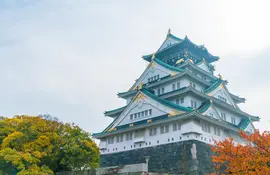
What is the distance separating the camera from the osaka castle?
28.8 m

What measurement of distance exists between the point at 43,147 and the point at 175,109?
501 inches

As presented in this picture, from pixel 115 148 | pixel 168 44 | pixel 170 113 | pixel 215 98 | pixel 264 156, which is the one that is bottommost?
pixel 264 156

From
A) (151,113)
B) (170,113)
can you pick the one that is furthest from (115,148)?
(170,113)

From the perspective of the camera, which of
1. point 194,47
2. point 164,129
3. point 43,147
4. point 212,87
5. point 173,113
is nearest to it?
point 43,147

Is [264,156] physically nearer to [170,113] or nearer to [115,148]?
[170,113]

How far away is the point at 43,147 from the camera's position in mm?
25094

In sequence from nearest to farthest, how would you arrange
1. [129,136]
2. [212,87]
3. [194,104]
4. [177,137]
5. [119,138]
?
[177,137] < [194,104] < [129,136] < [119,138] < [212,87]

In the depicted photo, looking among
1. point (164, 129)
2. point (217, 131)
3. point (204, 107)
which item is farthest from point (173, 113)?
point (217, 131)

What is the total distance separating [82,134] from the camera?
1059 inches

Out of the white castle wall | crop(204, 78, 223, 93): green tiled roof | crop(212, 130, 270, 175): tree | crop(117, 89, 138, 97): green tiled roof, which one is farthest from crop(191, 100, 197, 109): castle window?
crop(212, 130, 270, 175): tree

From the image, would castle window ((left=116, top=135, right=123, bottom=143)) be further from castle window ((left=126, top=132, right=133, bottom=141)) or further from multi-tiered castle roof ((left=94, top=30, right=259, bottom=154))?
castle window ((left=126, top=132, right=133, bottom=141))

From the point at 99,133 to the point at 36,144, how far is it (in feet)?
39.7

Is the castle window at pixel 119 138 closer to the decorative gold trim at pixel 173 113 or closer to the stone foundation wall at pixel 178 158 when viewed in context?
the stone foundation wall at pixel 178 158

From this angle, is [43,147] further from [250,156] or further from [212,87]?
[212,87]
